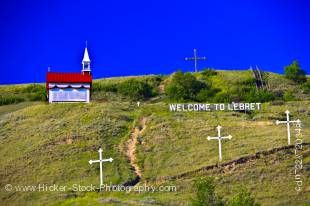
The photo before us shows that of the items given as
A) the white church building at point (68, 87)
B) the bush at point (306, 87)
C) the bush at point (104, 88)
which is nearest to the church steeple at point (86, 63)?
the white church building at point (68, 87)

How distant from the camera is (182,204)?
162 feet

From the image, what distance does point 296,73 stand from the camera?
111938mm

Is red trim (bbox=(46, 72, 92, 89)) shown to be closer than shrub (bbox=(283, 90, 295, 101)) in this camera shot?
Yes

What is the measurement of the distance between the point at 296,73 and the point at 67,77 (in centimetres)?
4328

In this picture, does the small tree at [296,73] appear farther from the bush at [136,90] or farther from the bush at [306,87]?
the bush at [136,90]

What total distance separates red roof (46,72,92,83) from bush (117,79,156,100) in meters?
21.4

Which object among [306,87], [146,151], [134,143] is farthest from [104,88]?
[146,151]

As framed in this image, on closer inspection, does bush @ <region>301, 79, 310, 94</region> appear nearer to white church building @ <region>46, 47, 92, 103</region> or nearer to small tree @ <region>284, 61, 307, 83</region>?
small tree @ <region>284, 61, 307, 83</region>

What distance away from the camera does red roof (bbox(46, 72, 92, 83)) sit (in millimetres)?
80438

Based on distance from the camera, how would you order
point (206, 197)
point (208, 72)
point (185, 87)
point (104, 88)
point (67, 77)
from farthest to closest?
1. point (208, 72)
2. point (104, 88)
3. point (185, 87)
4. point (67, 77)
5. point (206, 197)

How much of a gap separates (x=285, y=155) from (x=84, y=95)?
30350 mm

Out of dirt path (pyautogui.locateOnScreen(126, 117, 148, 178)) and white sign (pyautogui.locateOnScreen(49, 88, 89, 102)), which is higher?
white sign (pyautogui.locateOnScreen(49, 88, 89, 102))

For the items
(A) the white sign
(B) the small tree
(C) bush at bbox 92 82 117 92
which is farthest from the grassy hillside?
(B) the small tree

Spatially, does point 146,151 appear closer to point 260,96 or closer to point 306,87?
point 260,96
